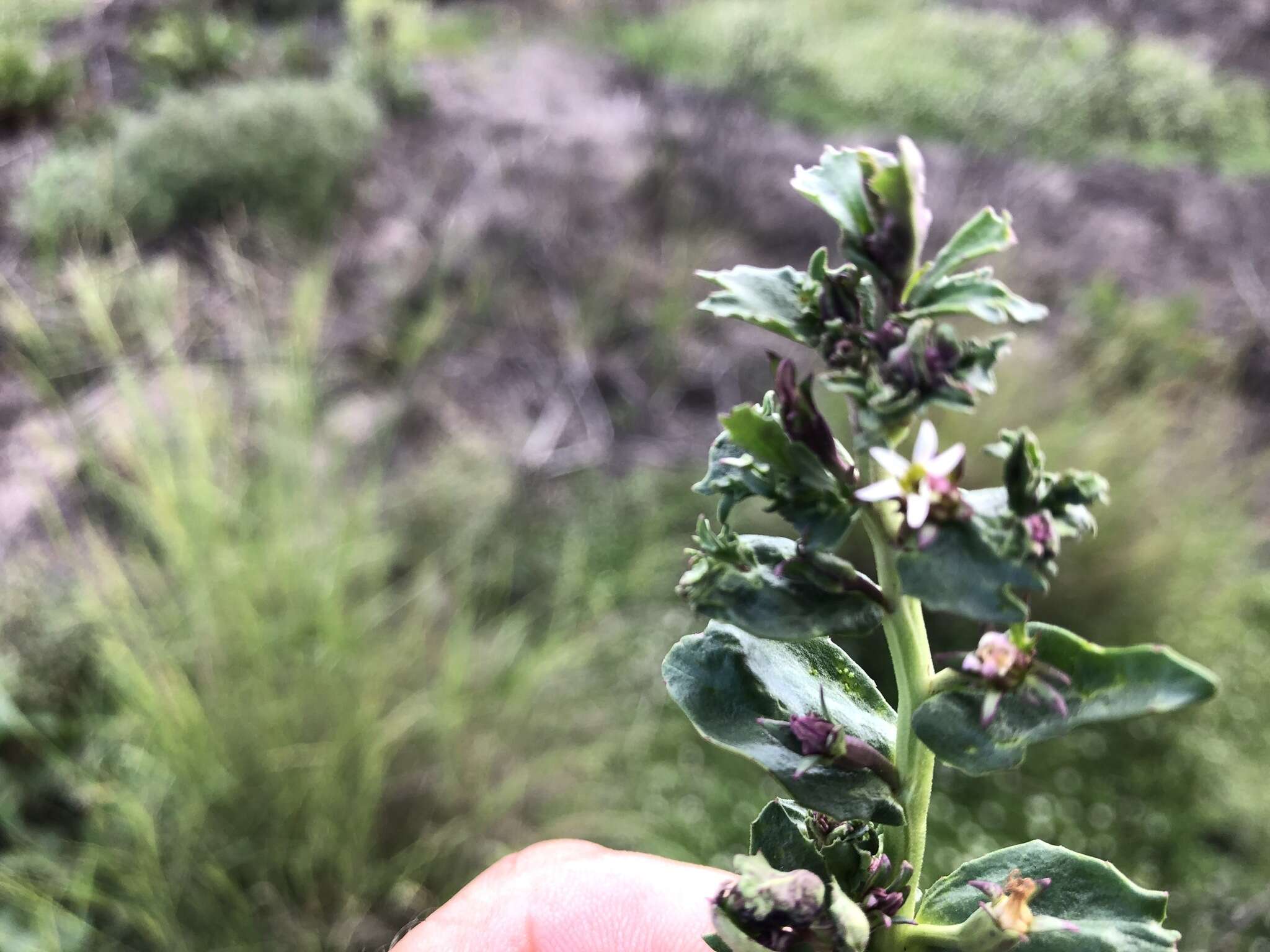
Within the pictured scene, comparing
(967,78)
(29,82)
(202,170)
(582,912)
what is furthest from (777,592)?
(29,82)

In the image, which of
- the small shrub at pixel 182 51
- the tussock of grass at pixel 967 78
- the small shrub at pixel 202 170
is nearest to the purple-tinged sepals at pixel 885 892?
the small shrub at pixel 202 170

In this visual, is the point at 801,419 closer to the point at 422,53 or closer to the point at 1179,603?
the point at 1179,603

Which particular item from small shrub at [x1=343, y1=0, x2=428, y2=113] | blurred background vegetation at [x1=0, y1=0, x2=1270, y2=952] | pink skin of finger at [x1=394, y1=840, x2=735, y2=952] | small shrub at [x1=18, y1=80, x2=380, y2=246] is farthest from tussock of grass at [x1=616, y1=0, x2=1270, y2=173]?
pink skin of finger at [x1=394, y1=840, x2=735, y2=952]

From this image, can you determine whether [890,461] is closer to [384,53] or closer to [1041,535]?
[1041,535]

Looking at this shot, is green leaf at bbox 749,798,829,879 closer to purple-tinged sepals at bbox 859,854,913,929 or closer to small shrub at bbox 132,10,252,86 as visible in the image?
purple-tinged sepals at bbox 859,854,913,929

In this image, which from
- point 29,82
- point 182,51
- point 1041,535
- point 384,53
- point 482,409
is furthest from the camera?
point 384,53

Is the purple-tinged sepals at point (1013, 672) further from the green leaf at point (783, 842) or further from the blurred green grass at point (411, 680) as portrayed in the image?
the blurred green grass at point (411, 680)
